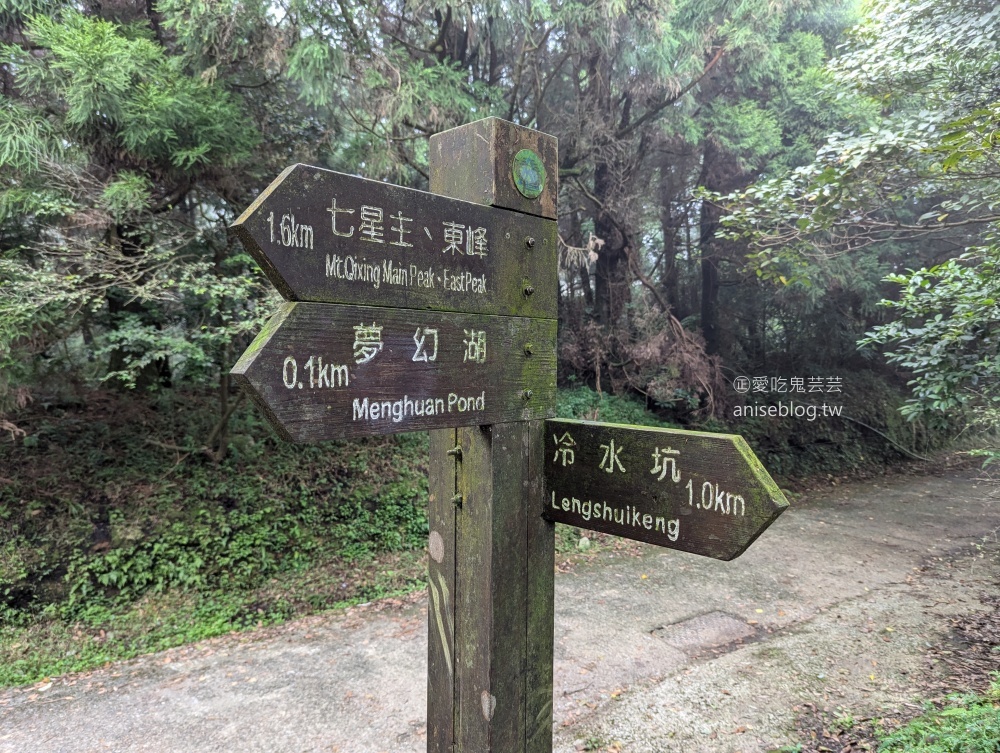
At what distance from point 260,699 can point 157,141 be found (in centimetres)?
467

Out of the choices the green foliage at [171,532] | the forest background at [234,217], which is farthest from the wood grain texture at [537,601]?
the green foliage at [171,532]

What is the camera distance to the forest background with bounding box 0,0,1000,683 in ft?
15.7

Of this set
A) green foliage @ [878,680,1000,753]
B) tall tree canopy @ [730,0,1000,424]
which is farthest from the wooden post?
tall tree canopy @ [730,0,1000,424]

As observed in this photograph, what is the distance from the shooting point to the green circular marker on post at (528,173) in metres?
1.71

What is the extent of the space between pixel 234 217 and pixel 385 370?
609cm

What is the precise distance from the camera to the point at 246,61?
592 cm

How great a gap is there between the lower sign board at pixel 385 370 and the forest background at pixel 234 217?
261cm

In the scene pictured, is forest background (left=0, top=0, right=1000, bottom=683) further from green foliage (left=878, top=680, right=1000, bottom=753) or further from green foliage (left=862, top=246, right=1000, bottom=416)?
green foliage (left=878, top=680, right=1000, bottom=753)

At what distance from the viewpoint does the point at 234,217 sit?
6.50 metres

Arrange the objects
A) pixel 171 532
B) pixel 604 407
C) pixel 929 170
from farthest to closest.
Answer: pixel 604 407, pixel 171 532, pixel 929 170

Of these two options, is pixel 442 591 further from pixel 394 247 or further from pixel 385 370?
pixel 394 247


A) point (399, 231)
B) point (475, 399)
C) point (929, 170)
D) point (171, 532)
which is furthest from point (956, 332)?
point (171, 532)

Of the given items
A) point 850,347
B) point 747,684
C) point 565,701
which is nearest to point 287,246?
point 565,701

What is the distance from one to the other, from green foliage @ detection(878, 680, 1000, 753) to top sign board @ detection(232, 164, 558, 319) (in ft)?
9.36
